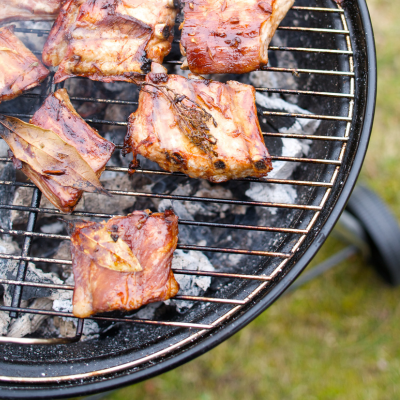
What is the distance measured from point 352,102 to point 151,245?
129cm

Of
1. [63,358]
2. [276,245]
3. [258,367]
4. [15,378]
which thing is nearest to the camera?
[15,378]

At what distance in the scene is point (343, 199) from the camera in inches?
67.7

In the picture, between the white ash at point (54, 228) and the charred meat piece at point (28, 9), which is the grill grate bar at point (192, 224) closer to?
the white ash at point (54, 228)

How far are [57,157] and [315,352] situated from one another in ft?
9.02

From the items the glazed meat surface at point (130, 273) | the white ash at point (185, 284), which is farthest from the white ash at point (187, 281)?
the glazed meat surface at point (130, 273)

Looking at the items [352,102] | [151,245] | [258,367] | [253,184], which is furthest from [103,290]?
[258,367]

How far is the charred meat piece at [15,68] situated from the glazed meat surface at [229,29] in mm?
→ 804

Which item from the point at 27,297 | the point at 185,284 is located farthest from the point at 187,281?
the point at 27,297

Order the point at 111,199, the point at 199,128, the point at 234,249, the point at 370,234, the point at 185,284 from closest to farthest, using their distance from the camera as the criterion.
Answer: the point at 199,128
the point at 234,249
the point at 185,284
the point at 111,199
the point at 370,234

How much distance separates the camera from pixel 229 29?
175 cm

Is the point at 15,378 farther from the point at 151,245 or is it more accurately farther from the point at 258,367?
the point at 258,367

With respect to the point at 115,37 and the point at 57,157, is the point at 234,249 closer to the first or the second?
the point at 57,157

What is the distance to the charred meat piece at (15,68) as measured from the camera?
5.97 ft

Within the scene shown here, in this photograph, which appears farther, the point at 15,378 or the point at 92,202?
the point at 92,202
